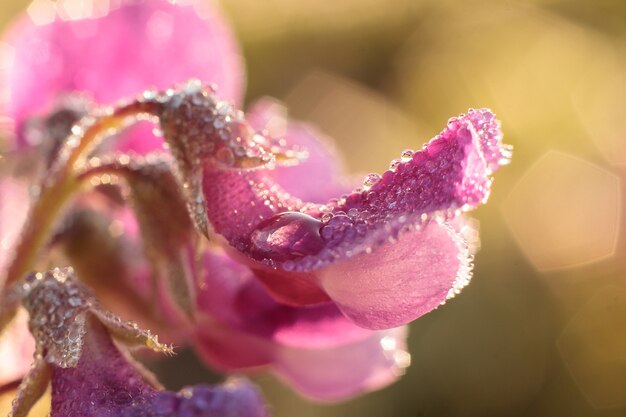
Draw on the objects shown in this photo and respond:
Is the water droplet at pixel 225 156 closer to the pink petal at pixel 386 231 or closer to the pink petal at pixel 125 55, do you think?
the pink petal at pixel 386 231

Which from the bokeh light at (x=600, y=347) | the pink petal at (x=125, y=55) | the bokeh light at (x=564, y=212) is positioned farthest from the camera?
the bokeh light at (x=564, y=212)

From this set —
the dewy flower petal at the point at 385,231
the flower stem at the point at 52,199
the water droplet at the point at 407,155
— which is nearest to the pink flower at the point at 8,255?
the flower stem at the point at 52,199

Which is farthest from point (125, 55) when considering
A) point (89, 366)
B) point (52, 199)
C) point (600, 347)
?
point (600, 347)

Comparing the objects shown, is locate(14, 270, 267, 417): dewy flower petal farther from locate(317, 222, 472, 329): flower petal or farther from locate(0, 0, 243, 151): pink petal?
locate(0, 0, 243, 151): pink petal

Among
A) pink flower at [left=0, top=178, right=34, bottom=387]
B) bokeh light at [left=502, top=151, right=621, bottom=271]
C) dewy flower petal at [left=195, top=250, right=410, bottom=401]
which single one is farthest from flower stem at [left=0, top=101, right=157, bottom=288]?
bokeh light at [left=502, top=151, right=621, bottom=271]

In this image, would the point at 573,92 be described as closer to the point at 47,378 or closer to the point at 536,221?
the point at 536,221

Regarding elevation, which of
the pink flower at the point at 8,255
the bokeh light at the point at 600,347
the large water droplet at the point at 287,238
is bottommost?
the bokeh light at the point at 600,347

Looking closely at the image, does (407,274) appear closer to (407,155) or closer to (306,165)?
(407,155)

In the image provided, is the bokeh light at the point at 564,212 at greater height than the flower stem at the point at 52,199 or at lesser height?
lesser
